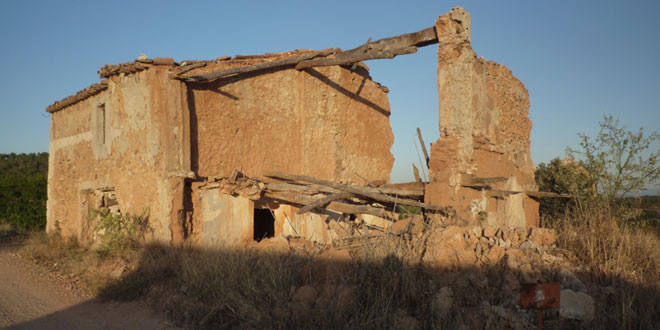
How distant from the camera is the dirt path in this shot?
560cm

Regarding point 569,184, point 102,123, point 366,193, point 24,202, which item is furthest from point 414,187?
point 24,202

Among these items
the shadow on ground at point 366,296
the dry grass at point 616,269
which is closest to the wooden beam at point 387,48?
the dry grass at point 616,269

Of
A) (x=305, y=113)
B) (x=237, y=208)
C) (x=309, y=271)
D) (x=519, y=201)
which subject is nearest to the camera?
(x=309, y=271)

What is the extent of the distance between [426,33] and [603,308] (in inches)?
219

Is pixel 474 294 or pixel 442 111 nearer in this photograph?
pixel 474 294

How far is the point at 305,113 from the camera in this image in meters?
9.95

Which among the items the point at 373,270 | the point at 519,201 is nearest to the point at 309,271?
the point at 373,270

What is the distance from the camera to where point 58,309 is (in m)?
6.38

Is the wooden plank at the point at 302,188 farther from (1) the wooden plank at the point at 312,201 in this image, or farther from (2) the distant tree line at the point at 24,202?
(2) the distant tree line at the point at 24,202

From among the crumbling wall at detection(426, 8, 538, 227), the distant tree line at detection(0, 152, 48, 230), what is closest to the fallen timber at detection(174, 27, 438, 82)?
the crumbling wall at detection(426, 8, 538, 227)

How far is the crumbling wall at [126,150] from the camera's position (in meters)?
7.75

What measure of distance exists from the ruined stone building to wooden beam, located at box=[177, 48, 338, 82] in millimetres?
30

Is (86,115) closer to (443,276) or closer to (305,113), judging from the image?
(305,113)

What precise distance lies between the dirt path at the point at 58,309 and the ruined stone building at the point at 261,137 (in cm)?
167
